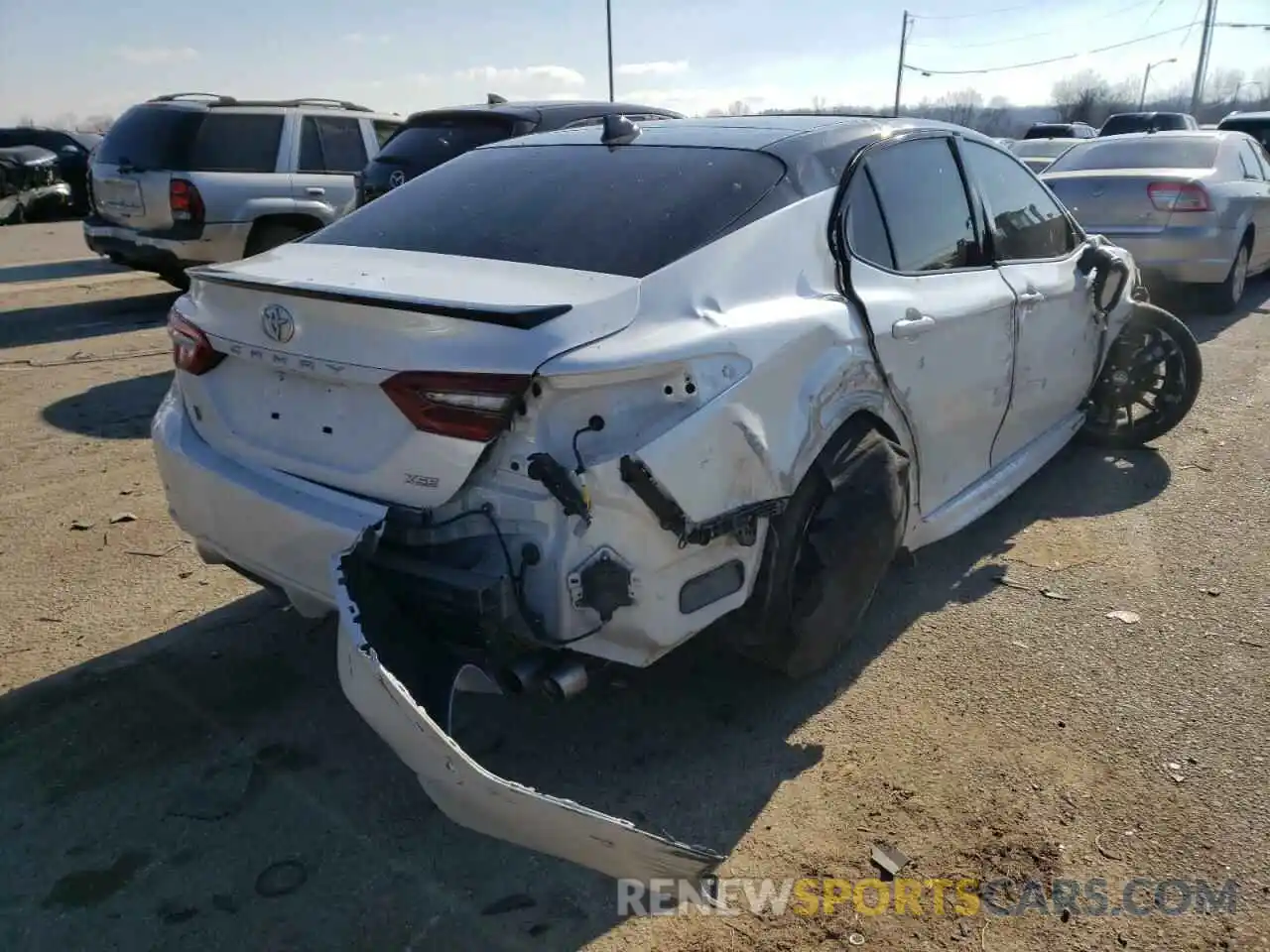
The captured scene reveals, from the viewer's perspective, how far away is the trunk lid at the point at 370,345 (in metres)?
2.41

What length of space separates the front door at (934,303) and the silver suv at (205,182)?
277 inches

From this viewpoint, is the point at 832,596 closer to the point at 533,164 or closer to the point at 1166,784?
the point at 1166,784

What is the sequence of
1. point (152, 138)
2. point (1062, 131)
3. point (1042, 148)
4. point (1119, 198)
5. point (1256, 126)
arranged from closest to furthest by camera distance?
point (1119, 198)
point (152, 138)
point (1042, 148)
point (1256, 126)
point (1062, 131)

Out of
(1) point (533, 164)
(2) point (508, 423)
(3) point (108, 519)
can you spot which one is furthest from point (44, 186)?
(2) point (508, 423)

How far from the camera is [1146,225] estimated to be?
8.53m

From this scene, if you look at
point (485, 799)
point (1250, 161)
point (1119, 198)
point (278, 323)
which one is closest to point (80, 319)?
point (278, 323)

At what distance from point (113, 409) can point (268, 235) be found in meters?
3.75

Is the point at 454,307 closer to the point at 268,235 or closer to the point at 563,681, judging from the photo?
the point at 563,681

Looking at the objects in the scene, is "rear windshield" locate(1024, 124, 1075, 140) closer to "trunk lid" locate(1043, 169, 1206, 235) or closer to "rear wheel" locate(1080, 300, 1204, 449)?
"trunk lid" locate(1043, 169, 1206, 235)

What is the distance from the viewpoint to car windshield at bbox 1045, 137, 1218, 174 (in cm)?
898

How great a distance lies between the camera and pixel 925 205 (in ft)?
12.2

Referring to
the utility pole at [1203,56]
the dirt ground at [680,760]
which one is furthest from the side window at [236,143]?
the utility pole at [1203,56]

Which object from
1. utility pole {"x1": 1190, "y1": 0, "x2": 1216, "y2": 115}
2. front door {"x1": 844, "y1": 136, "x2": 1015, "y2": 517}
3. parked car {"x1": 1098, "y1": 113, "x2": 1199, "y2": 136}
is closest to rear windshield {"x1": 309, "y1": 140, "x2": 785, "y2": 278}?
front door {"x1": 844, "y1": 136, "x2": 1015, "y2": 517}

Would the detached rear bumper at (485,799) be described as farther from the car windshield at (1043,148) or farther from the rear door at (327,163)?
the car windshield at (1043,148)
